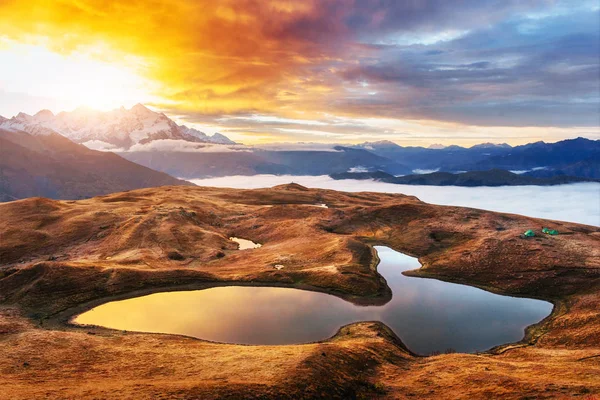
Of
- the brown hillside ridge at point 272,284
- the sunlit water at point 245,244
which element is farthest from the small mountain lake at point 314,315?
the sunlit water at point 245,244

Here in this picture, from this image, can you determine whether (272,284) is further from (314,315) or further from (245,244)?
(245,244)

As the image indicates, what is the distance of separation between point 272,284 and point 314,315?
2187cm

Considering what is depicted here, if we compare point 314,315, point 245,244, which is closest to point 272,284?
point 314,315

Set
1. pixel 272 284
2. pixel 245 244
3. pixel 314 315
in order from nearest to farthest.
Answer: pixel 314 315 < pixel 272 284 < pixel 245 244

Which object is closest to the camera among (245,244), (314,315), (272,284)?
(314,315)

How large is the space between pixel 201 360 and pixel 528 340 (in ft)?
190

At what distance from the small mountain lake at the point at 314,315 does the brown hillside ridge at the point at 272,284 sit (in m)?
3.89

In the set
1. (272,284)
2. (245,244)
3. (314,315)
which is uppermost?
(245,244)

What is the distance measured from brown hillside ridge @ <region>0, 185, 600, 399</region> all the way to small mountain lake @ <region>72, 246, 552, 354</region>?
3886 millimetres

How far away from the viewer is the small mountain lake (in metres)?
66.6

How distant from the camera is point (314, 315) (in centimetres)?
7625

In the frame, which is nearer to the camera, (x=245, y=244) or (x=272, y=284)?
(x=272, y=284)

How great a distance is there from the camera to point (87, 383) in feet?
142

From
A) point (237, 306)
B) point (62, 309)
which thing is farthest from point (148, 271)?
point (237, 306)
